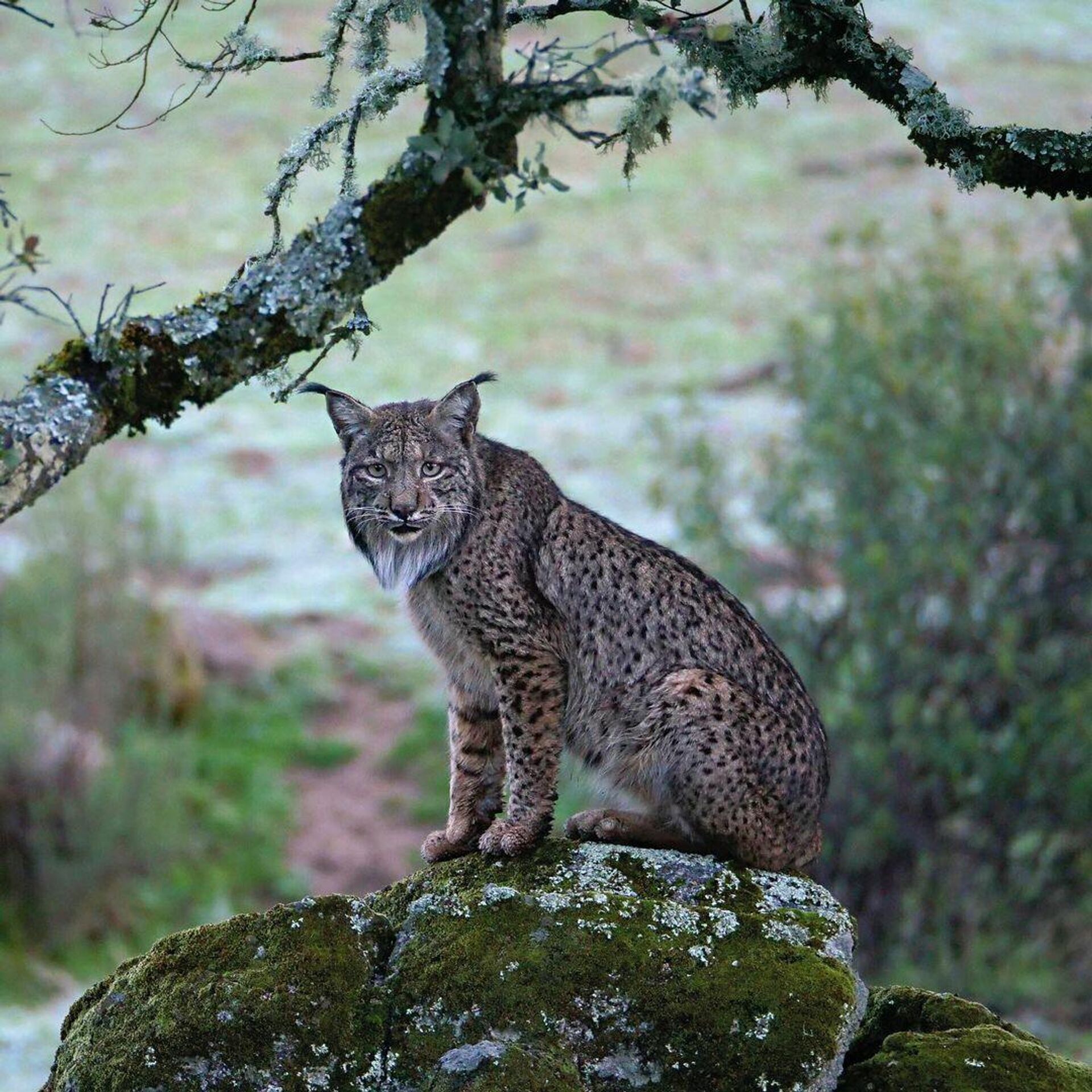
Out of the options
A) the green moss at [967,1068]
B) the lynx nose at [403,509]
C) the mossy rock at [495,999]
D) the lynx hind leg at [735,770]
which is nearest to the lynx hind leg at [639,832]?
the lynx hind leg at [735,770]

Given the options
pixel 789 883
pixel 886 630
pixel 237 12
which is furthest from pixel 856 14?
pixel 237 12

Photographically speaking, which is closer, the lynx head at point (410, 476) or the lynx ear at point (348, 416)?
the lynx head at point (410, 476)

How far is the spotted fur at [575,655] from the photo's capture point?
6785 millimetres

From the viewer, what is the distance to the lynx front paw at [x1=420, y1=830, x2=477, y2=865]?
721 cm

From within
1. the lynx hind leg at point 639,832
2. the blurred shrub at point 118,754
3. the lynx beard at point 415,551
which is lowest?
the blurred shrub at point 118,754

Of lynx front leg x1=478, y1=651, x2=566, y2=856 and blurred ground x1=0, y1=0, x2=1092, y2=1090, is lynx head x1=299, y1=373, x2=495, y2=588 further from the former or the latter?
blurred ground x1=0, y1=0, x2=1092, y2=1090

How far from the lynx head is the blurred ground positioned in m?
9.18

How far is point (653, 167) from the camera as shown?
28.4m

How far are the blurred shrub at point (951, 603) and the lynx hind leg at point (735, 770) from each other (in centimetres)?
745

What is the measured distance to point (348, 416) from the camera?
7020mm

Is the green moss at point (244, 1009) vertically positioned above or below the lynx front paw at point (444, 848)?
below

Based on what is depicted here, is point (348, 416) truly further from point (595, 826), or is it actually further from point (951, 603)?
point (951, 603)

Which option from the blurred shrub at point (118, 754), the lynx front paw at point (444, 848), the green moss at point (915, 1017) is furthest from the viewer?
the blurred shrub at point (118, 754)

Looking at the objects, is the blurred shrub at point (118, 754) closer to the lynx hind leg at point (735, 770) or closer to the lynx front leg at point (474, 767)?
the lynx front leg at point (474, 767)
